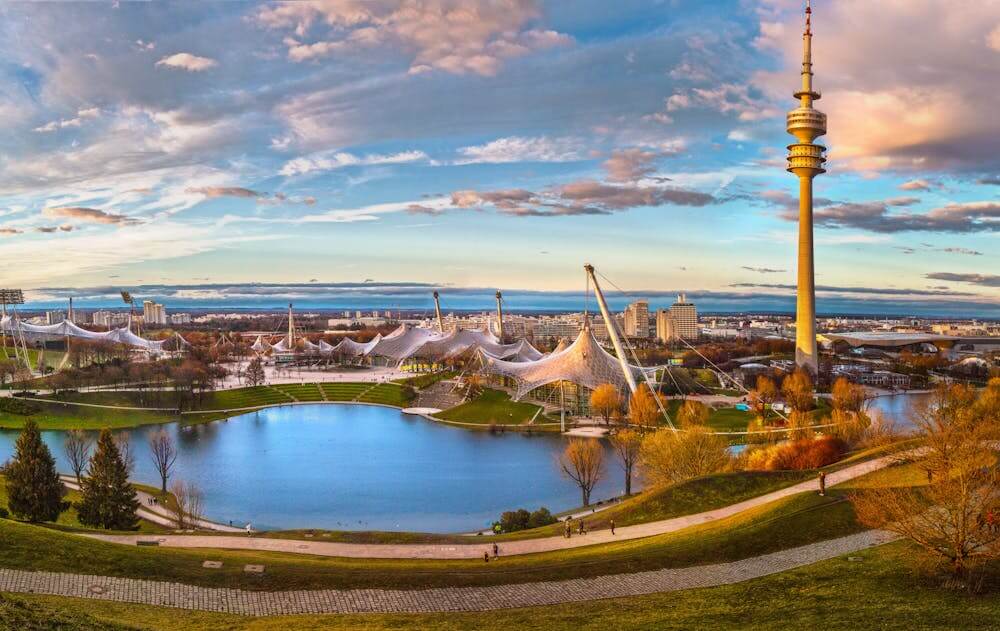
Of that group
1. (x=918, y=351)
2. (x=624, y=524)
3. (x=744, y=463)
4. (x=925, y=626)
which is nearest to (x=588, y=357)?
(x=744, y=463)

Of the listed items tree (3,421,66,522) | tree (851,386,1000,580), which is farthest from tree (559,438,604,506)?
tree (3,421,66,522)

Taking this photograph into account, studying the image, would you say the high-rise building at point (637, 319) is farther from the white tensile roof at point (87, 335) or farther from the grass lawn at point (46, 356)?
the grass lawn at point (46, 356)

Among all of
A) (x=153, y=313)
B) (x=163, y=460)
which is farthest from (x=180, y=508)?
(x=153, y=313)

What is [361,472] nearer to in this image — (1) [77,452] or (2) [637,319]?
(1) [77,452]

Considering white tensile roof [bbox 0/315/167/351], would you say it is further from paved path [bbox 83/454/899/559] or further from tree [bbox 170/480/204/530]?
paved path [bbox 83/454/899/559]

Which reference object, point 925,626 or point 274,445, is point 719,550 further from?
point 274,445

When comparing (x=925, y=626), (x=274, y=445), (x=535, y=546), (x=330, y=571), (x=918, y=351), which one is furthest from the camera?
(x=918, y=351)
